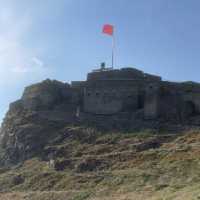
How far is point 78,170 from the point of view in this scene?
38500 millimetres

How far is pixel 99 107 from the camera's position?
47875 mm

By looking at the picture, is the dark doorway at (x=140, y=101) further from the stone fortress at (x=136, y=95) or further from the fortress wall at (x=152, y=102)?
the fortress wall at (x=152, y=102)

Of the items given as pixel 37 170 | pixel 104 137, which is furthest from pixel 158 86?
pixel 37 170

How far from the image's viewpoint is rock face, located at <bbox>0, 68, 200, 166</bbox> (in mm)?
44844

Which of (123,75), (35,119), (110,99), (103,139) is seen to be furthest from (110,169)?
(35,119)

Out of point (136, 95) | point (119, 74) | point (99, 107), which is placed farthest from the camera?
point (119, 74)

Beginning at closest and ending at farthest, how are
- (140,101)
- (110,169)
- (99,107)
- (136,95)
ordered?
(110,169), (136,95), (140,101), (99,107)

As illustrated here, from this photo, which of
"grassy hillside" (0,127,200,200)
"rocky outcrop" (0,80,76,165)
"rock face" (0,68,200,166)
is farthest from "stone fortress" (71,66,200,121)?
"grassy hillside" (0,127,200,200)

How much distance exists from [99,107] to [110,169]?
11340 millimetres

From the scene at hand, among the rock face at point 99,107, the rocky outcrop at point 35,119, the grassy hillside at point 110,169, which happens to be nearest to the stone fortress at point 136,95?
the rock face at point 99,107

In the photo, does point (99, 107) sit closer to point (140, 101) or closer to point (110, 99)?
point (110, 99)

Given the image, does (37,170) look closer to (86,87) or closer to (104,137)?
(104,137)

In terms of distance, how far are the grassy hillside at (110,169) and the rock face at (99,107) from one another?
5.24 ft

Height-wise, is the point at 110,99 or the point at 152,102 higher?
the point at 110,99
